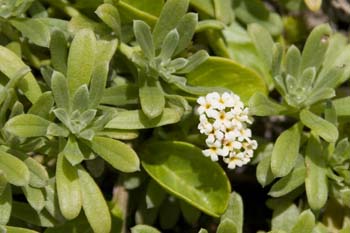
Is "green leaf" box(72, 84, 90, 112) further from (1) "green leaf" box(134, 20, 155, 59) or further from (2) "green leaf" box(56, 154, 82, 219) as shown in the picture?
(1) "green leaf" box(134, 20, 155, 59)

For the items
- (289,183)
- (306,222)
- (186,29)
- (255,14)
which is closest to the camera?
(306,222)

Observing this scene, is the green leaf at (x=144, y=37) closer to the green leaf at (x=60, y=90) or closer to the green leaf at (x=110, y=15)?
the green leaf at (x=110, y=15)

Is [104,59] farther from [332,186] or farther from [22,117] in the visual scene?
[332,186]

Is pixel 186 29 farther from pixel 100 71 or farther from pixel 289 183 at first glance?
pixel 289 183

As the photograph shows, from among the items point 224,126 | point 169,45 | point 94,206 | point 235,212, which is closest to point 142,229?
point 94,206

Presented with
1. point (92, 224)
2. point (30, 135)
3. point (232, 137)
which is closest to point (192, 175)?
point (232, 137)

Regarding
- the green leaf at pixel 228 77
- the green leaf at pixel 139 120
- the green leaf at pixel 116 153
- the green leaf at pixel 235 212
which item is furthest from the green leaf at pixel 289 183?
the green leaf at pixel 116 153
